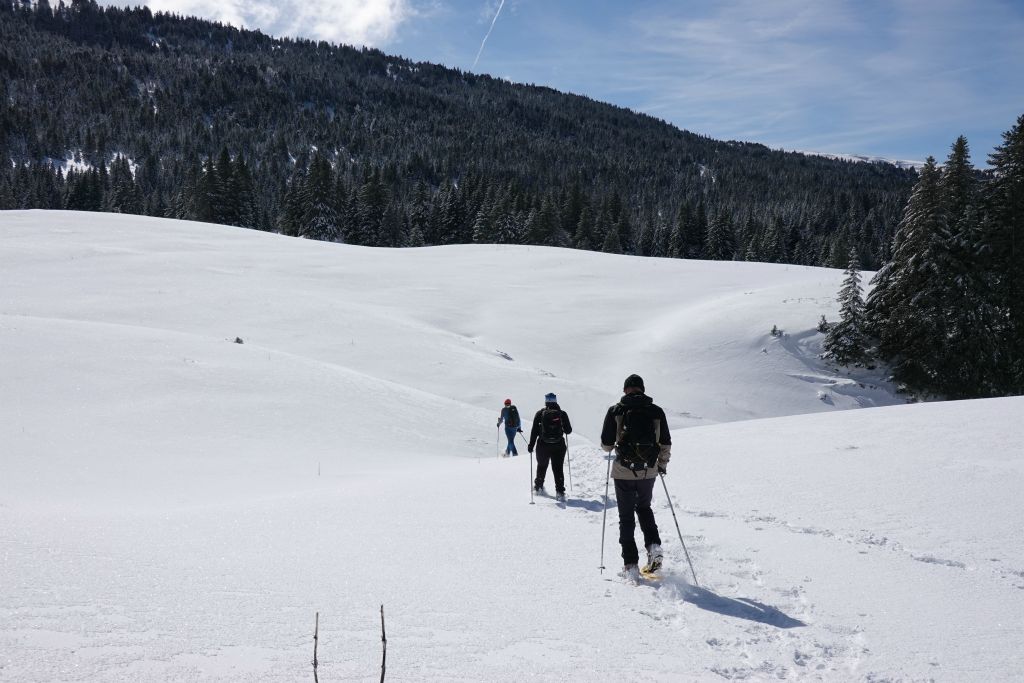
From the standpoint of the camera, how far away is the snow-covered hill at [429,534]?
165 inches

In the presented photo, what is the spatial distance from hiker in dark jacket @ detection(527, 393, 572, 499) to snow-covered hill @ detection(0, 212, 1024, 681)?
57 centimetres

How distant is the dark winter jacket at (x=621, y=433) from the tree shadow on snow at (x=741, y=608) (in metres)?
1.21

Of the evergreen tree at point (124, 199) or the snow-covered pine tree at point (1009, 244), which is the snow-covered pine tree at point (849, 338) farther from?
the evergreen tree at point (124, 199)

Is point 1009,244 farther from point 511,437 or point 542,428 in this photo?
point 542,428

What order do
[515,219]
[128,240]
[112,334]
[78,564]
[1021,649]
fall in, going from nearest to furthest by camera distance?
1. [1021,649]
2. [78,564]
3. [112,334]
4. [128,240]
5. [515,219]

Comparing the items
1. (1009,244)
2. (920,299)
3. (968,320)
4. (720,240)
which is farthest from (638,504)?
(720,240)

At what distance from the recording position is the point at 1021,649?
4.48 metres

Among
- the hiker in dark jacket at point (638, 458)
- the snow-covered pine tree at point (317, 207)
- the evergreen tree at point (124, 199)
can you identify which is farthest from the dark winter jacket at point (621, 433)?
the evergreen tree at point (124, 199)

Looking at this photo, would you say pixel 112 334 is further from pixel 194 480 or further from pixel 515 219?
pixel 515 219

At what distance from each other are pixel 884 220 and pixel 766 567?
13099 cm

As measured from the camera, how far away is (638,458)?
20.6 ft

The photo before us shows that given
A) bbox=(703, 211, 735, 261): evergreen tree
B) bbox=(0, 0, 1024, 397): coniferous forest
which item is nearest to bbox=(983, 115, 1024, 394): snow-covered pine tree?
bbox=(0, 0, 1024, 397): coniferous forest

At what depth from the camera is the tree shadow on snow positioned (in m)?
5.01

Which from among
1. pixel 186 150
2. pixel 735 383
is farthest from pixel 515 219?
pixel 186 150
